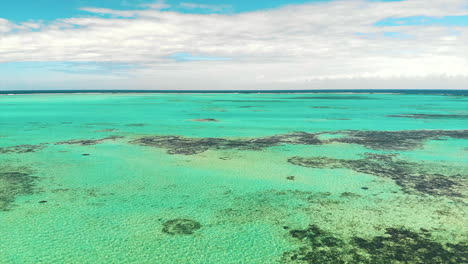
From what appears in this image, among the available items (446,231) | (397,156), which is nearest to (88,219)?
(446,231)

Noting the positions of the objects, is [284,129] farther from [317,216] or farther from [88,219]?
[88,219]

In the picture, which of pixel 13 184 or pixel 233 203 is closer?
pixel 233 203

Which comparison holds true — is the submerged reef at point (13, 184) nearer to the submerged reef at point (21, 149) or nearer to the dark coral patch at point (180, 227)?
the submerged reef at point (21, 149)

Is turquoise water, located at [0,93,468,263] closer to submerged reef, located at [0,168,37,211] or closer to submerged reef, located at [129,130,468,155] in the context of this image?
submerged reef, located at [0,168,37,211]

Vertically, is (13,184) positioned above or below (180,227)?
above

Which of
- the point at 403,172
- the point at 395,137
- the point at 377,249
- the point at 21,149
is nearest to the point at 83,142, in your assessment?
the point at 21,149

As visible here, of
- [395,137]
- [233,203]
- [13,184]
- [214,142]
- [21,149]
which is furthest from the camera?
[395,137]

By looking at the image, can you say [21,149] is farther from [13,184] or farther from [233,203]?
[233,203]

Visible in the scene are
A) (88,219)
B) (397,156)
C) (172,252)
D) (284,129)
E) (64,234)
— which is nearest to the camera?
(172,252)
